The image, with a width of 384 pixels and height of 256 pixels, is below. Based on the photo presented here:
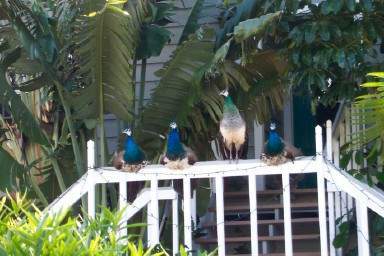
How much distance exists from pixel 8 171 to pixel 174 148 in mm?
1886

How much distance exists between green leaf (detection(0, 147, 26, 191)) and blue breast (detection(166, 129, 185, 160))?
1.74m

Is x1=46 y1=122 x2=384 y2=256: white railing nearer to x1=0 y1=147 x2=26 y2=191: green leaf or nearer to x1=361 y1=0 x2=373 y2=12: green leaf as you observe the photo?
x1=361 y1=0 x2=373 y2=12: green leaf

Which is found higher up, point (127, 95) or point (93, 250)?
point (127, 95)

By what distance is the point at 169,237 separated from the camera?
9148 mm

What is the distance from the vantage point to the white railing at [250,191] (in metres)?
6.82

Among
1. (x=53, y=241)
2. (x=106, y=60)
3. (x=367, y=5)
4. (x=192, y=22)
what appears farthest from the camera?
(x=192, y=22)

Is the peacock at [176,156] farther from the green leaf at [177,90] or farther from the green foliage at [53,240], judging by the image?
the green foliage at [53,240]

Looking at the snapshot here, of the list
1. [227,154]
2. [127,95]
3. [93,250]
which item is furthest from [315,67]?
[93,250]

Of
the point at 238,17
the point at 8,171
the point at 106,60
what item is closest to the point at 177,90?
the point at 106,60

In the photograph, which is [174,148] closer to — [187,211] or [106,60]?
[187,211]

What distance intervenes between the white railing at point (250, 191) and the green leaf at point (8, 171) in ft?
5.01

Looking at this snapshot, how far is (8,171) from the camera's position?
28.1 feet

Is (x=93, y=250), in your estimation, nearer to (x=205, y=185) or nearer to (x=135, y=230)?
(x=135, y=230)

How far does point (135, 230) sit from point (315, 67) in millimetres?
2365
